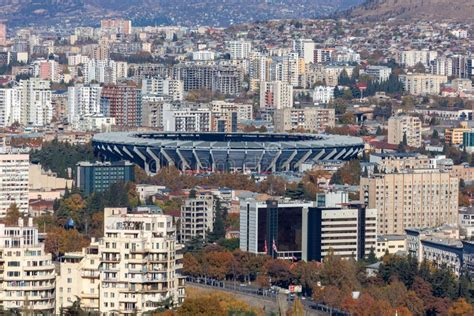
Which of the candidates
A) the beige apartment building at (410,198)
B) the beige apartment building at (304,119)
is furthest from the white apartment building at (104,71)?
the beige apartment building at (410,198)

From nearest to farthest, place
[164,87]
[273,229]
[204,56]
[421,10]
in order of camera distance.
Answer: [273,229], [164,87], [204,56], [421,10]

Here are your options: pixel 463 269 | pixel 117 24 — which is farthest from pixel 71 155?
pixel 117 24

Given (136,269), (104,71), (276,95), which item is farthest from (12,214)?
(104,71)

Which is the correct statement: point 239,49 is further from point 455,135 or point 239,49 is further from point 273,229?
point 273,229

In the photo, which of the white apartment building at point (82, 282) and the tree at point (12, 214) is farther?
the tree at point (12, 214)

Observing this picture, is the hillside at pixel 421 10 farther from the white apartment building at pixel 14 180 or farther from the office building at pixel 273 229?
the office building at pixel 273 229

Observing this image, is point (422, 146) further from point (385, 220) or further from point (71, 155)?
point (385, 220)
